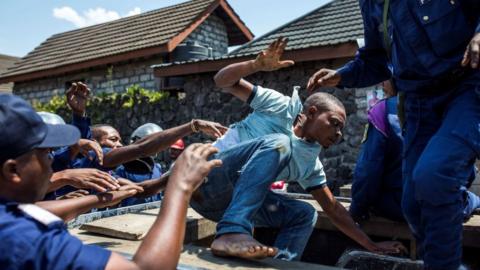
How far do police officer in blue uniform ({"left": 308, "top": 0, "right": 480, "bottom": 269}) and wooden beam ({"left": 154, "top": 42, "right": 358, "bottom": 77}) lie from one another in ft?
17.8

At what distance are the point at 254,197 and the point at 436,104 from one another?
98cm

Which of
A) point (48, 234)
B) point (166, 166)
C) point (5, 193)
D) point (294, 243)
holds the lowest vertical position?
point (166, 166)

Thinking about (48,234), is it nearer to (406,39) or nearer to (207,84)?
(406,39)

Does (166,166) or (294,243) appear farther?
(166,166)

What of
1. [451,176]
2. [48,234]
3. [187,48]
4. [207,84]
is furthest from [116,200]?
[187,48]

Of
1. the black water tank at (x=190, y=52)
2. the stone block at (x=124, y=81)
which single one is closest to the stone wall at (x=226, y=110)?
the stone block at (x=124, y=81)

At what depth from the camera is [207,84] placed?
1036 cm

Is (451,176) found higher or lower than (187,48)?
lower

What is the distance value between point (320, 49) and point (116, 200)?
6.61m

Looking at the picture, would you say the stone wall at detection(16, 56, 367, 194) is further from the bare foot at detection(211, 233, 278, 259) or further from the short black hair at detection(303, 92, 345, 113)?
the bare foot at detection(211, 233, 278, 259)

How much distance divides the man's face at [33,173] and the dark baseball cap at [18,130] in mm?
34

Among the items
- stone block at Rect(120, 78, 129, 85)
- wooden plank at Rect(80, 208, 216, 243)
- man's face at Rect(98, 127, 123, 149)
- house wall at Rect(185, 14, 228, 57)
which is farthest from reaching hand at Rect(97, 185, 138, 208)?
house wall at Rect(185, 14, 228, 57)

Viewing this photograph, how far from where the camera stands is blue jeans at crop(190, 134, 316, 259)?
7.88 feet

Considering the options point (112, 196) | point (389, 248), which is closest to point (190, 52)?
point (389, 248)
